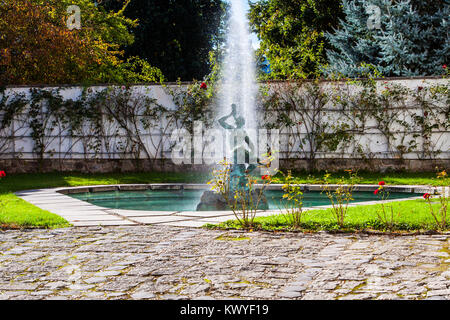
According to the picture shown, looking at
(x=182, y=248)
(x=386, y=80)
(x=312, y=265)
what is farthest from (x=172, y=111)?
(x=312, y=265)

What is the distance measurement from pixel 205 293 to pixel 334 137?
8832mm

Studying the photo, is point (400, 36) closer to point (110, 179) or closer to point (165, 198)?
point (110, 179)

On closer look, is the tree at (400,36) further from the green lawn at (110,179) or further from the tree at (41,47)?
the tree at (41,47)

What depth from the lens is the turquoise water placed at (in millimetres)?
7945

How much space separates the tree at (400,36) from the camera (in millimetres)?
14391

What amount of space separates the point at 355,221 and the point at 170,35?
1728 cm

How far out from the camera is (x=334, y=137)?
454 inches

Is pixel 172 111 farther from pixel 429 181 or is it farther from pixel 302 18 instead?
pixel 302 18

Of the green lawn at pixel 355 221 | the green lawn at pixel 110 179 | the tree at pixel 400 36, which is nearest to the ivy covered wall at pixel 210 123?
the green lawn at pixel 110 179

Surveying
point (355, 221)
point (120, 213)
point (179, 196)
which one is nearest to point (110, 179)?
point (179, 196)

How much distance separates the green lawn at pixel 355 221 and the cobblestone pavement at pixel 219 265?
30 cm

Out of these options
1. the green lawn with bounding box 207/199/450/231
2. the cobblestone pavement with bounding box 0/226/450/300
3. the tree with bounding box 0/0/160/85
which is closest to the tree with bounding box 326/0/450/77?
the tree with bounding box 0/0/160/85

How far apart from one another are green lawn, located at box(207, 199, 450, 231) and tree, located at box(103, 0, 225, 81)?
51.1ft
